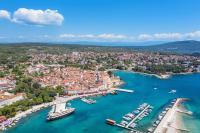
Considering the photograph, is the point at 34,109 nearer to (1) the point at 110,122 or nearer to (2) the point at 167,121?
(1) the point at 110,122

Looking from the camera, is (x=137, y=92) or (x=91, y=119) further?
(x=137, y=92)

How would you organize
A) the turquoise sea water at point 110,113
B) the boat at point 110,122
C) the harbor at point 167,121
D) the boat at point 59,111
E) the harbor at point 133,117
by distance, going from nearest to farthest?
the harbor at point 167,121 → the turquoise sea water at point 110,113 → the harbor at point 133,117 → the boat at point 110,122 → the boat at point 59,111

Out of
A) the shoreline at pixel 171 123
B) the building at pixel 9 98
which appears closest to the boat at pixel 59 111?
the building at pixel 9 98

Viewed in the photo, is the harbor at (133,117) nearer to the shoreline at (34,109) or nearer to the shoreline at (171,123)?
the shoreline at (171,123)

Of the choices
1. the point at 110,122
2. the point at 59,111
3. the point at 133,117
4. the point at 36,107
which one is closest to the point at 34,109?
the point at 36,107

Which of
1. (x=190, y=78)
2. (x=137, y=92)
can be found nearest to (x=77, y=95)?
(x=137, y=92)

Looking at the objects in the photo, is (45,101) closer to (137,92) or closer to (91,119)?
(91,119)

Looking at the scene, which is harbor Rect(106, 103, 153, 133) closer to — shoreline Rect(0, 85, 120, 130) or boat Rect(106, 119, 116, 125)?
boat Rect(106, 119, 116, 125)
